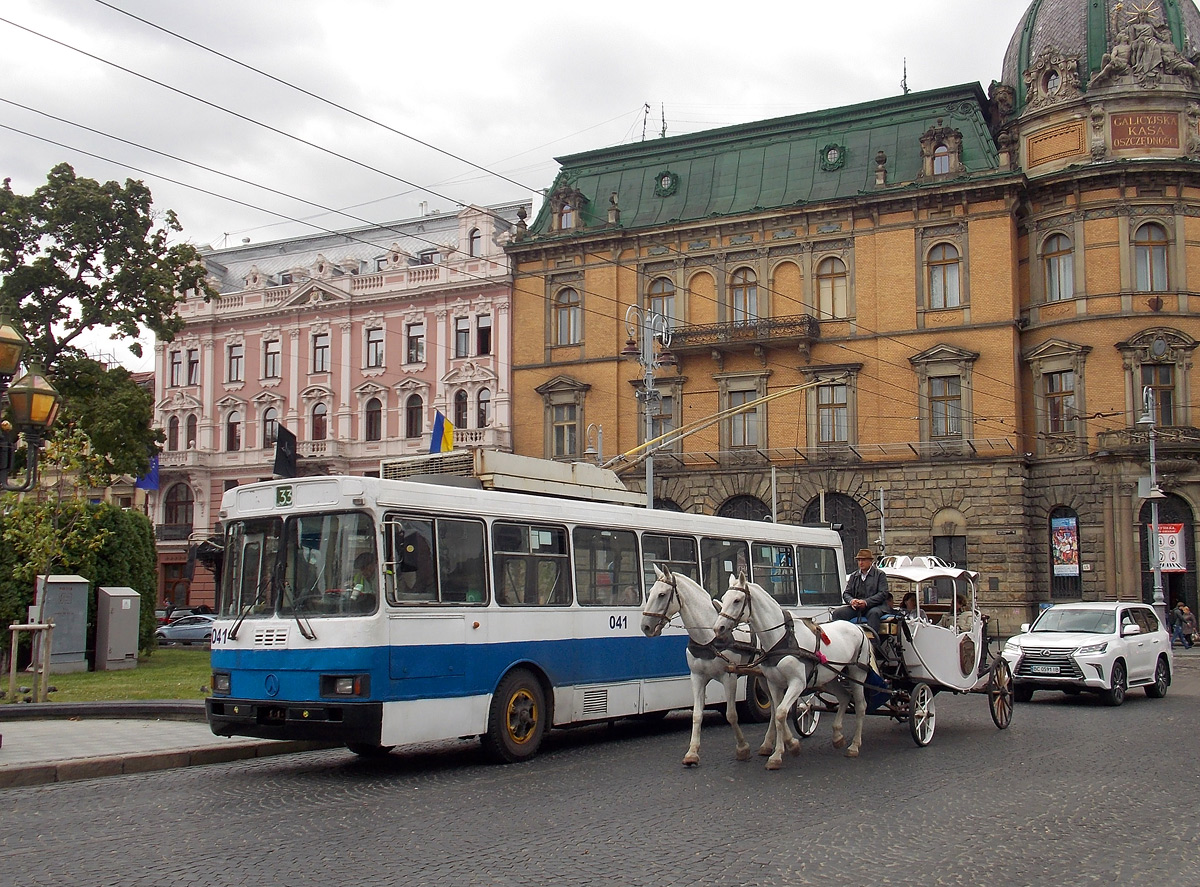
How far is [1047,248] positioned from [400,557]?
3855 centimetres

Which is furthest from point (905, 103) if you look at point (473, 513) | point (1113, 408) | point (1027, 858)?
point (1027, 858)

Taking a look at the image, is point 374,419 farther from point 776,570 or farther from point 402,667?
point 402,667

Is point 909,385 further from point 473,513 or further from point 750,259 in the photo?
point 473,513

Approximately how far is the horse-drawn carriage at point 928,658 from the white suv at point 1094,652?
4.52 metres

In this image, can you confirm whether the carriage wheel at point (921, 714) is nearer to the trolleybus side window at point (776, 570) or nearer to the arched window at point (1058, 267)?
the trolleybus side window at point (776, 570)

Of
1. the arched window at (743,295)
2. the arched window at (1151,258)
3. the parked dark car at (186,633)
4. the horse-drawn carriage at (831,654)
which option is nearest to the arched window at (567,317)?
the arched window at (743,295)

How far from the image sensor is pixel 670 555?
16.2m

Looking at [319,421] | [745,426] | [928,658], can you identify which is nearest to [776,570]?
[928,658]

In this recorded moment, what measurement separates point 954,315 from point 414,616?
36675 millimetres

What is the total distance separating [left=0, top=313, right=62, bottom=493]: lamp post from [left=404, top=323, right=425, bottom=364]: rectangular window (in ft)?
138

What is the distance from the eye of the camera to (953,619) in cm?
1538

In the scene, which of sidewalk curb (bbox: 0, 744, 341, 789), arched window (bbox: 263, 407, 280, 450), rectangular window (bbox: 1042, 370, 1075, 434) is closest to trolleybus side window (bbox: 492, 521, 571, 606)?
sidewalk curb (bbox: 0, 744, 341, 789)

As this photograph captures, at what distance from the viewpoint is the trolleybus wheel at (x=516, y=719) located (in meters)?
13.0

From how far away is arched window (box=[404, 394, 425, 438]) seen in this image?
2213 inches
